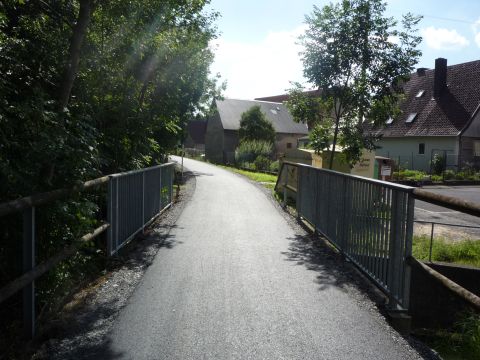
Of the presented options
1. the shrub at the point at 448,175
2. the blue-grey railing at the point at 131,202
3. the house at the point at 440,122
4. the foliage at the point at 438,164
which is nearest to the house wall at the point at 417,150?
the house at the point at 440,122

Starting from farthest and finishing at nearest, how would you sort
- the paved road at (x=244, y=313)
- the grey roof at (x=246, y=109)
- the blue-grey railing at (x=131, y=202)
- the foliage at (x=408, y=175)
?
the grey roof at (x=246, y=109)
the foliage at (x=408, y=175)
the blue-grey railing at (x=131, y=202)
the paved road at (x=244, y=313)

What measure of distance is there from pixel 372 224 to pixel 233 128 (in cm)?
4956

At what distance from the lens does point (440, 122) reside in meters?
35.2

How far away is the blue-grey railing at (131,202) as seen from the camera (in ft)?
22.0

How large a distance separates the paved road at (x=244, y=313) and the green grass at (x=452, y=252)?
3.04 meters

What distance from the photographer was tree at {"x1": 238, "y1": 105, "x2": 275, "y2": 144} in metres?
46.7

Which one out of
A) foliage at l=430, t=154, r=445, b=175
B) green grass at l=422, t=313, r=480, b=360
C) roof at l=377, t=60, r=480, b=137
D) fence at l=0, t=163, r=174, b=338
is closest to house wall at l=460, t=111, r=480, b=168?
roof at l=377, t=60, r=480, b=137

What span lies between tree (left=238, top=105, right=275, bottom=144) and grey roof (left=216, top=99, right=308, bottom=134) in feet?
24.4

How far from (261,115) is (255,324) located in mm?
43670

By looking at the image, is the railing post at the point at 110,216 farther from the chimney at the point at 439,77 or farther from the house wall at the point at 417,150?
the chimney at the point at 439,77

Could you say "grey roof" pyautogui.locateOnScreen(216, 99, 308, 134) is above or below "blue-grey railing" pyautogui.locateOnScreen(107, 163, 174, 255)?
above

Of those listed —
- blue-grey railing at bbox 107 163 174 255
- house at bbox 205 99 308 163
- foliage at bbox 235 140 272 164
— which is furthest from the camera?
house at bbox 205 99 308 163

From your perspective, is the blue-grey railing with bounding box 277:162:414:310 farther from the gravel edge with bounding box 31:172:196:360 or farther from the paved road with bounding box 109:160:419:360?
the gravel edge with bounding box 31:172:196:360

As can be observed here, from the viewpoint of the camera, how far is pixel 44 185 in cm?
476
